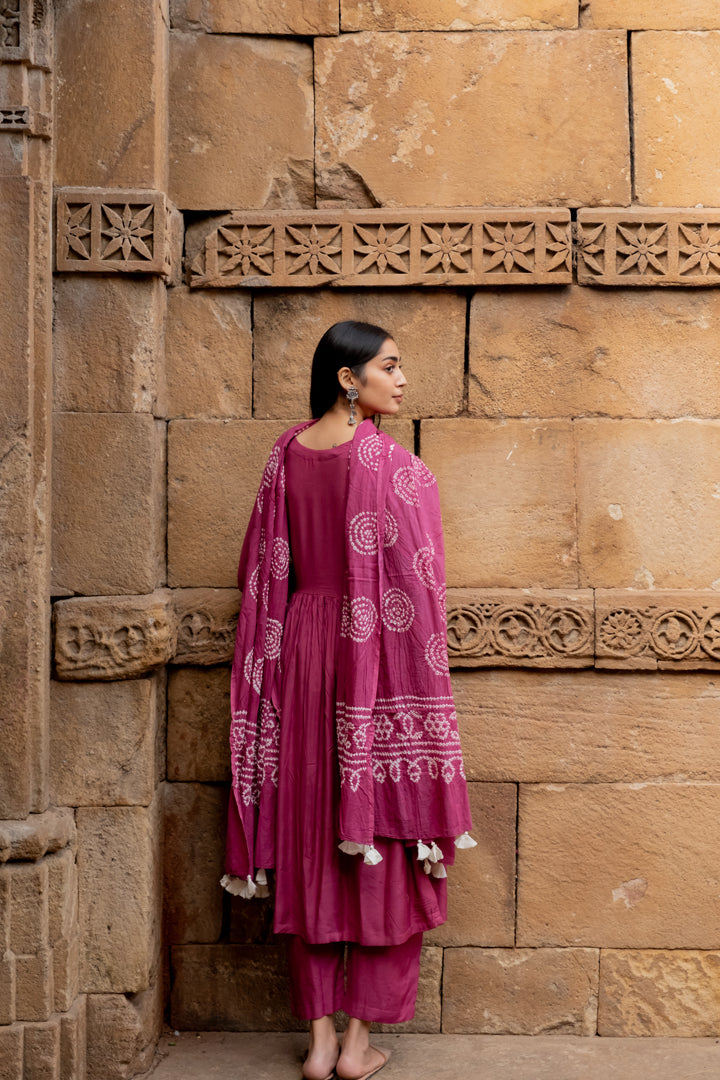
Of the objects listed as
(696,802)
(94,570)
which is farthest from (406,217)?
(696,802)

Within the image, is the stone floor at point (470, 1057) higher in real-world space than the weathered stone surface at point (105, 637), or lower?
lower

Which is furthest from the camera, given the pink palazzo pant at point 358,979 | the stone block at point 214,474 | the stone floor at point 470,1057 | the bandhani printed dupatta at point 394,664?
the stone block at point 214,474

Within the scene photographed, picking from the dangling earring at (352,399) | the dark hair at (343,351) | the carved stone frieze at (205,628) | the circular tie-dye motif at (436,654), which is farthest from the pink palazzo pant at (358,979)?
the dark hair at (343,351)

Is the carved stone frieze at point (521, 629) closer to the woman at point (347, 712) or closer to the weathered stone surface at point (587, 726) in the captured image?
the weathered stone surface at point (587, 726)

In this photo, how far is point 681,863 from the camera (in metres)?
3.89

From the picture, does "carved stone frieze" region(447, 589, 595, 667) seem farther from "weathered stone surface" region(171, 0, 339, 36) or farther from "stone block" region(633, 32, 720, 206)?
"weathered stone surface" region(171, 0, 339, 36)

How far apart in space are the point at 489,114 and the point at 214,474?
63.5 inches

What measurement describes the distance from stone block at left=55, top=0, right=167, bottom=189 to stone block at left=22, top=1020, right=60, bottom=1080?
9.03 ft

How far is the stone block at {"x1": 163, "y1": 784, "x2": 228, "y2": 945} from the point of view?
156 inches

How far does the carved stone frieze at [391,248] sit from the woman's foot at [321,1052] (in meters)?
2.53

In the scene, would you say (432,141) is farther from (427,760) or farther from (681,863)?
(681,863)

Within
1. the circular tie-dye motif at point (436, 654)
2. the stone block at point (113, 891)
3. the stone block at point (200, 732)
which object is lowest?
the stone block at point (113, 891)

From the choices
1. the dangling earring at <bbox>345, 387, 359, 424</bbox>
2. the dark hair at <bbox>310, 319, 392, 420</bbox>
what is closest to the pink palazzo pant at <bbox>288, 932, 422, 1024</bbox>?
the dangling earring at <bbox>345, 387, 359, 424</bbox>

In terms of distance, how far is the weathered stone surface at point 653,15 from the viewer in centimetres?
390
